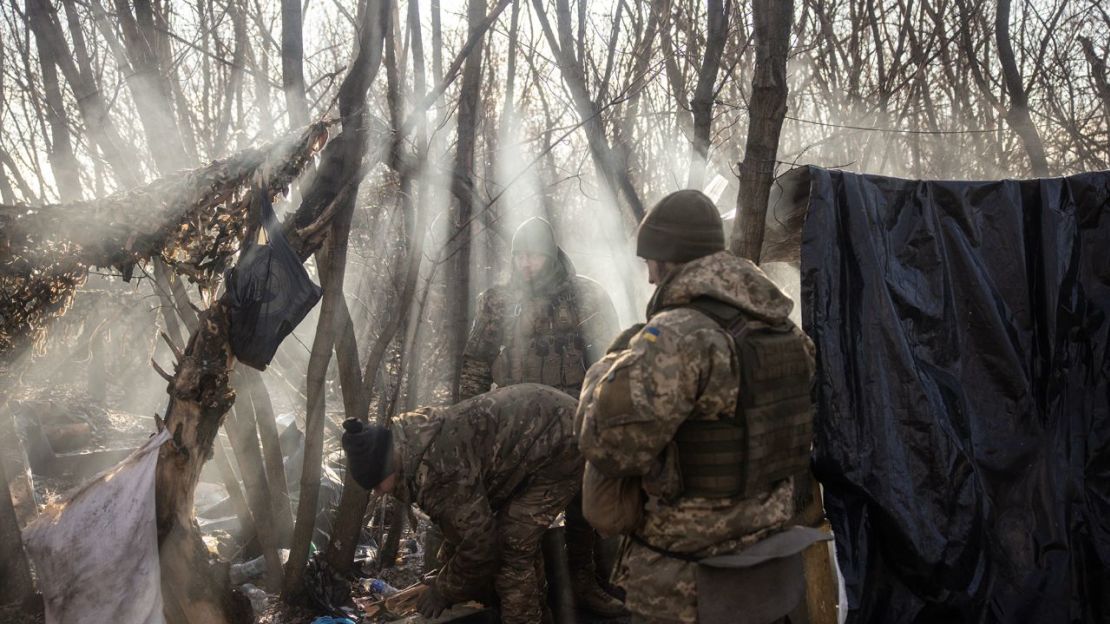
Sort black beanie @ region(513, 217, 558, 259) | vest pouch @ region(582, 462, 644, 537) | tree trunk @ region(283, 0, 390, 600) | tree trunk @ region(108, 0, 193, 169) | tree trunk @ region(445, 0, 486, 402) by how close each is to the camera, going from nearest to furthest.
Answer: vest pouch @ region(582, 462, 644, 537) < tree trunk @ region(283, 0, 390, 600) < black beanie @ region(513, 217, 558, 259) < tree trunk @ region(108, 0, 193, 169) < tree trunk @ region(445, 0, 486, 402)

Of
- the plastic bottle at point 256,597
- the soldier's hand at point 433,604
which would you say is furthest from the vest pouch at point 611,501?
the plastic bottle at point 256,597

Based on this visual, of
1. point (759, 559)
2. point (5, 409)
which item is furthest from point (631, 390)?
point (5, 409)

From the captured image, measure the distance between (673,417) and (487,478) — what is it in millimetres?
1559

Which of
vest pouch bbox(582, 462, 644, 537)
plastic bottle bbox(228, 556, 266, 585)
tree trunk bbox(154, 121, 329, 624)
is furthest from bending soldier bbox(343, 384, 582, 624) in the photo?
plastic bottle bbox(228, 556, 266, 585)

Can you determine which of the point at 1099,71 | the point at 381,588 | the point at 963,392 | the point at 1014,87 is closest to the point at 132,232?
the point at 381,588

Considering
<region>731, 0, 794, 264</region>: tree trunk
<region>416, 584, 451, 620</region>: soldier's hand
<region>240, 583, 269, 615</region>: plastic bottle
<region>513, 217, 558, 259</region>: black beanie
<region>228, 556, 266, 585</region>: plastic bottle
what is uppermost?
<region>731, 0, 794, 264</region>: tree trunk

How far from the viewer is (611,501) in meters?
2.57

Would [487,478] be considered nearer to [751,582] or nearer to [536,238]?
[751,582]

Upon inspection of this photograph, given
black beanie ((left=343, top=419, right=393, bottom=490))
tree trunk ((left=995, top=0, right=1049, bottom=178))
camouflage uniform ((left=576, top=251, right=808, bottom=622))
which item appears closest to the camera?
camouflage uniform ((left=576, top=251, right=808, bottom=622))

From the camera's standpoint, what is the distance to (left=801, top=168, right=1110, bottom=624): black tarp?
328cm

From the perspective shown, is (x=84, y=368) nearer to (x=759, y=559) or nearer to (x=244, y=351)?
(x=244, y=351)

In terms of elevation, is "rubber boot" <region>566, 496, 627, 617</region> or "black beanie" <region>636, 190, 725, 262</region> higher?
"black beanie" <region>636, 190, 725, 262</region>

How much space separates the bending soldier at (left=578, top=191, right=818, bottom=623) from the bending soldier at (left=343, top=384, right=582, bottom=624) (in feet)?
3.28

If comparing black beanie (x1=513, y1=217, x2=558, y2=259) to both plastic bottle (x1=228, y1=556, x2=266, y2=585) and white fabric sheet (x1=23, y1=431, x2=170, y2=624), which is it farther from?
plastic bottle (x1=228, y1=556, x2=266, y2=585)
